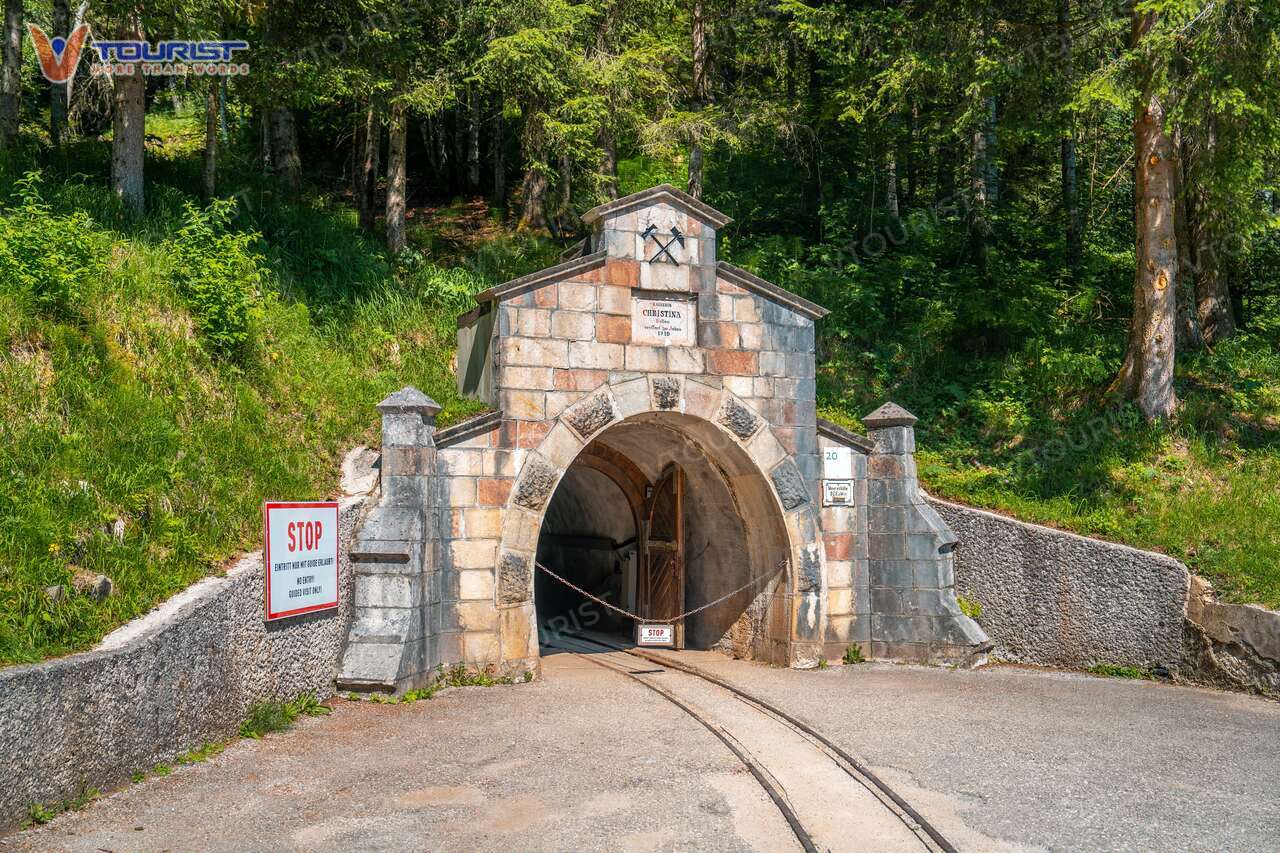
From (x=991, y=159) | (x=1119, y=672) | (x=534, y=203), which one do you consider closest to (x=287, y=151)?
(x=534, y=203)

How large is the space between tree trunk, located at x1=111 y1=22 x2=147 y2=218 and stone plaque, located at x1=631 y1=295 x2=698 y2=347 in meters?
6.77

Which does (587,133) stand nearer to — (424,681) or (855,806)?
(424,681)

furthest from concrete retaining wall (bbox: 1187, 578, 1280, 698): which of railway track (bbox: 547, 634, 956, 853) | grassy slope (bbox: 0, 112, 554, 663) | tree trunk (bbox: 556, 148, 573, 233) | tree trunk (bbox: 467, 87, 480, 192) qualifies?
tree trunk (bbox: 467, 87, 480, 192)

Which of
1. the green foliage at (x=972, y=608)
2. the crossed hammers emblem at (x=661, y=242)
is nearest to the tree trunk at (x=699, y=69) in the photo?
the crossed hammers emblem at (x=661, y=242)

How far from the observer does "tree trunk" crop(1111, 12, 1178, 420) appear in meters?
13.0

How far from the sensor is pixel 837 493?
1173 centimetres

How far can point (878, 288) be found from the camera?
18.3 m

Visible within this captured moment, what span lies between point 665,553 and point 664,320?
3735mm

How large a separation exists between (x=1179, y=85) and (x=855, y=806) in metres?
10.1

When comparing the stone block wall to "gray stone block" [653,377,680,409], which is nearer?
"gray stone block" [653,377,680,409]

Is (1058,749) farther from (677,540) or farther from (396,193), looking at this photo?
(396,193)

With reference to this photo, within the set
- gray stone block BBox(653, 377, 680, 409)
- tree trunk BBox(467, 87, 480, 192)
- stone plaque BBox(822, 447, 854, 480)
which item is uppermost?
tree trunk BBox(467, 87, 480, 192)

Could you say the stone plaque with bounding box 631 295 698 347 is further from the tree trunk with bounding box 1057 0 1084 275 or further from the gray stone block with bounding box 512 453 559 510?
the tree trunk with bounding box 1057 0 1084 275

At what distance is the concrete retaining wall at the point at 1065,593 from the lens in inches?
432
